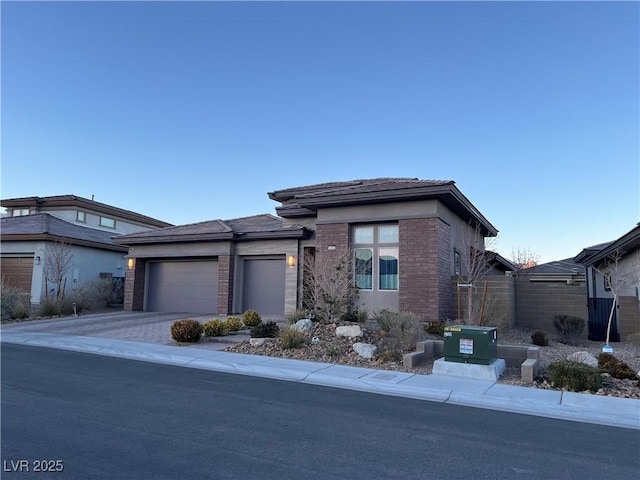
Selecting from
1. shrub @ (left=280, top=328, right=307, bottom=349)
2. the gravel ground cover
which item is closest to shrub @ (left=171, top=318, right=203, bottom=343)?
the gravel ground cover

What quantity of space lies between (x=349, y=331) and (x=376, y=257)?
517 centimetres

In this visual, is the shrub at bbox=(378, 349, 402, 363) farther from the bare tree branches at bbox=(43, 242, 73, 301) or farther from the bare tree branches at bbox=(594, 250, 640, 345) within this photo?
the bare tree branches at bbox=(43, 242, 73, 301)

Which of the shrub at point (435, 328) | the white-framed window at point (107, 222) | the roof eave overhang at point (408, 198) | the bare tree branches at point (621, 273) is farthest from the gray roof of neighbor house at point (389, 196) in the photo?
the white-framed window at point (107, 222)

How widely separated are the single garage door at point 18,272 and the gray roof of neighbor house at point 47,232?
1249mm

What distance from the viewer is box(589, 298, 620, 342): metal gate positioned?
1688cm

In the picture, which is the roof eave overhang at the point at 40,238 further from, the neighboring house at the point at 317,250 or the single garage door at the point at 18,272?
the neighboring house at the point at 317,250

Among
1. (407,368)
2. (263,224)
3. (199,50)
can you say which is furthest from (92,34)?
(407,368)

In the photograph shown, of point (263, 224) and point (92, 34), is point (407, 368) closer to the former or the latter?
point (263, 224)

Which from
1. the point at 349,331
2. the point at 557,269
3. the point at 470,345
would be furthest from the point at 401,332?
the point at 557,269

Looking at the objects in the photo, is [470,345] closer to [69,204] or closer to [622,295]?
[622,295]

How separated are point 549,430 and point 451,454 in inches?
79.3

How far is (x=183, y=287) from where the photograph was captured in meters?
22.8

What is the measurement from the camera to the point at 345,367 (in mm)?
10273

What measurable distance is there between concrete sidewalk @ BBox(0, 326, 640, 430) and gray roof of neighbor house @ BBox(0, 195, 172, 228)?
2183 centimetres
